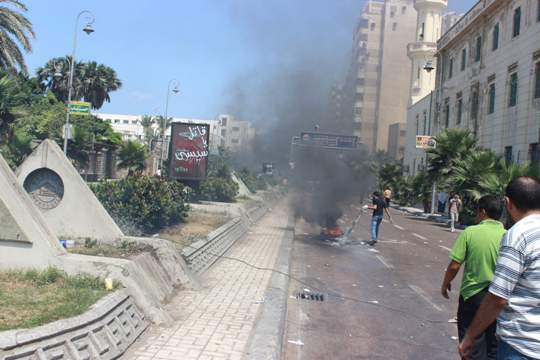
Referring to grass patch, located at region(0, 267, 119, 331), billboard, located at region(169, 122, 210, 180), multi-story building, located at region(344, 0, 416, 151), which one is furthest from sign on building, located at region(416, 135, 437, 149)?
grass patch, located at region(0, 267, 119, 331)

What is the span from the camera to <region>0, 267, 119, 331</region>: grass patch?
179 inches

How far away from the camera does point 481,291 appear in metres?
4.06

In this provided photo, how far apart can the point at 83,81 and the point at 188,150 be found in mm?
36889

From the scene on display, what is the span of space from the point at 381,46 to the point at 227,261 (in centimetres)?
2316

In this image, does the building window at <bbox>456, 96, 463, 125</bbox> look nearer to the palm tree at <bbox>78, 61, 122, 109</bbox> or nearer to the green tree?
the green tree

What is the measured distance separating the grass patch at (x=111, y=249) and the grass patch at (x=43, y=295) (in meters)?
1.16

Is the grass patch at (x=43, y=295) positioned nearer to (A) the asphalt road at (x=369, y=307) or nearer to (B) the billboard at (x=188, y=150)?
(A) the asphalt road at (x=369, y=307)

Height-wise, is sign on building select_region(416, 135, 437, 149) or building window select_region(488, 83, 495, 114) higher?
building window select_region(488, 83, 495, 114)

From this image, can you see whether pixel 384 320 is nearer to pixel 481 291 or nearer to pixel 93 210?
pixel 481 291

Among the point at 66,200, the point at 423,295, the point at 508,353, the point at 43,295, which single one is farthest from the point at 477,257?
the point at 66,200

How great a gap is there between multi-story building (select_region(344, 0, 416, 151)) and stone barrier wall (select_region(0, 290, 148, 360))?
22.1 m

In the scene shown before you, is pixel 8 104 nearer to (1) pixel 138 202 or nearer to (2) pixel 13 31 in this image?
(2) pixel 13 31

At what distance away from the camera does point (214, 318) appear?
6289mm

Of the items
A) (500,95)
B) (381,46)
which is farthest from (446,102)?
(381,46)
